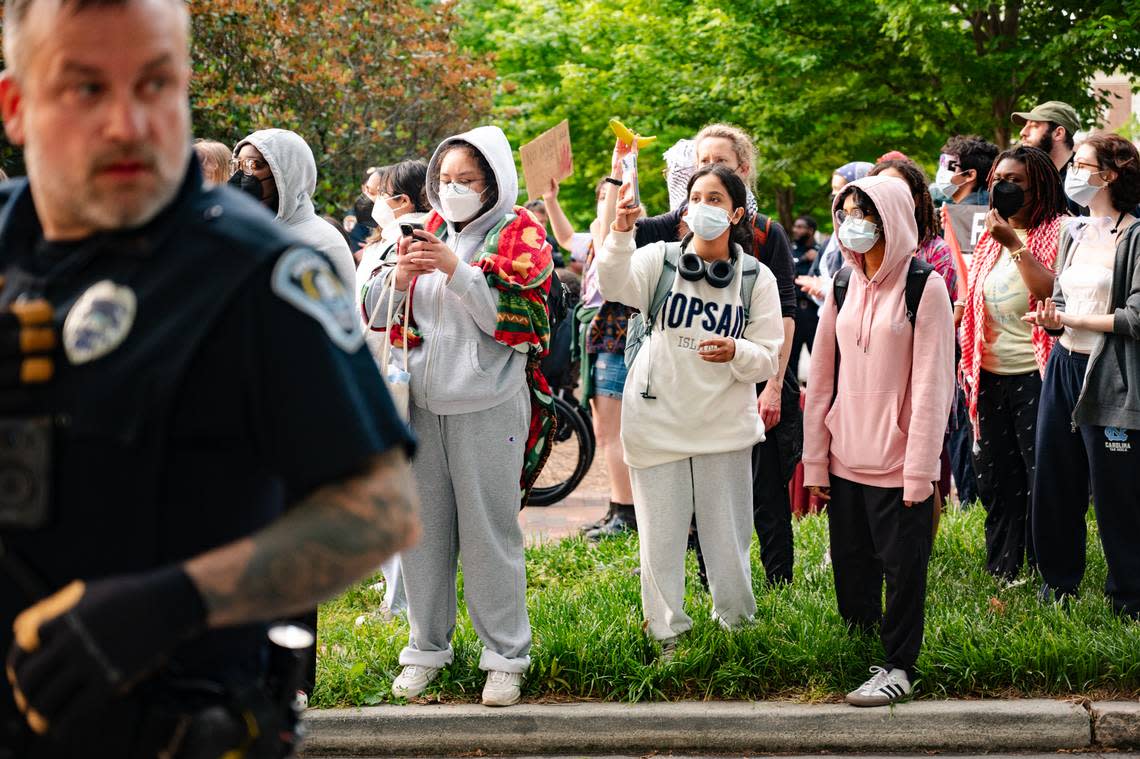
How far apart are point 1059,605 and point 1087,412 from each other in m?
0.82

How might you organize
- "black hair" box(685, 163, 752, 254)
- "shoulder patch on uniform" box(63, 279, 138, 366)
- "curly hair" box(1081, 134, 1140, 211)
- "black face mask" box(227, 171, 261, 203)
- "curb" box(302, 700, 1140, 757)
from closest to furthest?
"shoulder patch on uniform" box(63, 279, 138, 366) → "curb" box(302, 700, 1140, 757) → "black face mask" box(227, 171, 261, 203) → "black hair" box(685, 163, 752, 254) → "curly hair" box(1081, 134, 1140, 211)

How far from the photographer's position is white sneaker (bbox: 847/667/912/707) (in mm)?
5047

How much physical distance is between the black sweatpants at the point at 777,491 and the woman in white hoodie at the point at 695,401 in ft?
2.67

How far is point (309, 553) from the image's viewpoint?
1.69 m

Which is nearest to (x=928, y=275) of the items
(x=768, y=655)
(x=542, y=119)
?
(x=768, y=655)

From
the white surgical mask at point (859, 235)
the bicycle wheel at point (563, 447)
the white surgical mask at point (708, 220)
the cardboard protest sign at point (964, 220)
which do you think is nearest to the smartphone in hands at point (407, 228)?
the white surgical mask at point (708, 220)

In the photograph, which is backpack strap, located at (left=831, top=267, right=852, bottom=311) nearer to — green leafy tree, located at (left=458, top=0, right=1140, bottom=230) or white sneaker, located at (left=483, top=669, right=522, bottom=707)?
white sneaker, located at (left=483, top=669, right=522, bottom=707)

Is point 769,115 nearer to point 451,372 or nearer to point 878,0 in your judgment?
point 878,0

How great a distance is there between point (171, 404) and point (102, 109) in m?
0.38

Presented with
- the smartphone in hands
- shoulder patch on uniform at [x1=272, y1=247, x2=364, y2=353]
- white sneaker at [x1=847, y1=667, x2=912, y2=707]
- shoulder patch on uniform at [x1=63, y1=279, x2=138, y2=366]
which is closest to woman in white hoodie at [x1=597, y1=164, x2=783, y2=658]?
white sneaker at [x1=847, y1=667, x2=912, y2=707]

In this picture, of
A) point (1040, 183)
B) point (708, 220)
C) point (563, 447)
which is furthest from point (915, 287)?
point (563, 447)

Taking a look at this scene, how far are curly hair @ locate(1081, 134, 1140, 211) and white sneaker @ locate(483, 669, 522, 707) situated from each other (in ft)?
10.8

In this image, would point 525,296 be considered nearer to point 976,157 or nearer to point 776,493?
point 776,493

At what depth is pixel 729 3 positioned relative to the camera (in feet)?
51.5
